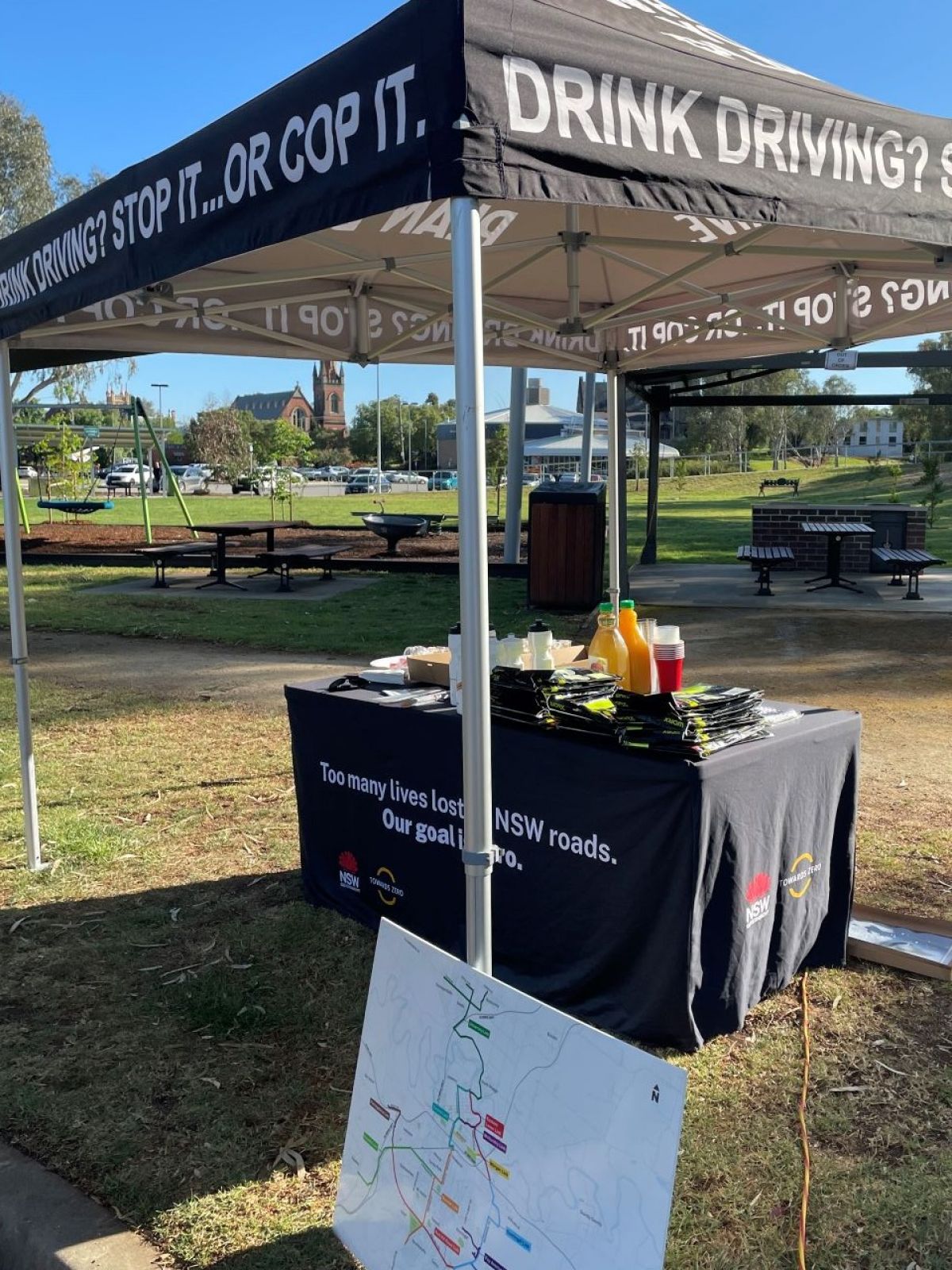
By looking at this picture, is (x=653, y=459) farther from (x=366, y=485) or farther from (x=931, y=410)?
(x=366, y=485)

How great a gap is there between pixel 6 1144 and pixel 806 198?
304cm

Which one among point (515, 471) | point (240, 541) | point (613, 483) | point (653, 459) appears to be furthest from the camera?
point (240, 541)

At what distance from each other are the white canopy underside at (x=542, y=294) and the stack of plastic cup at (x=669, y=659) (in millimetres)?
1202

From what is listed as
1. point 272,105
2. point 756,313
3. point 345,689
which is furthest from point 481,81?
point 756,313

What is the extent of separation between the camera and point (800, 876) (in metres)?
3.30

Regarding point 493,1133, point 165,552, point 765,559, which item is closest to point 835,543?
point 765,559

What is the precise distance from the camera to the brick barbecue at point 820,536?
14.8 m

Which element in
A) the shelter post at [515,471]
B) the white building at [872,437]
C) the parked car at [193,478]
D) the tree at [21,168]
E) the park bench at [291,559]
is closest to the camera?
the park bench at [291,559]

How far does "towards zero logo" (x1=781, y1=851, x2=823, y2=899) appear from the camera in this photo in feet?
10.7

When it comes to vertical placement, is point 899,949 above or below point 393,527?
below

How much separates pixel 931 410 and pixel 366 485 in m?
31.0

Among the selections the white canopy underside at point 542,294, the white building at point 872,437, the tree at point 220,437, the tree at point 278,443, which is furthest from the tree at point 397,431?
the white canopy underside at point 542,294

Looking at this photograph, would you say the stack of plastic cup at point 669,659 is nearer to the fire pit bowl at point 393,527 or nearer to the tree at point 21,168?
the fire pit bowl at point 393,527

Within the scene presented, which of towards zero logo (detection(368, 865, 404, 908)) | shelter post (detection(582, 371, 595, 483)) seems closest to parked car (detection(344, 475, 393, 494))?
shelter post (detection(582, 371, 595, 483))
